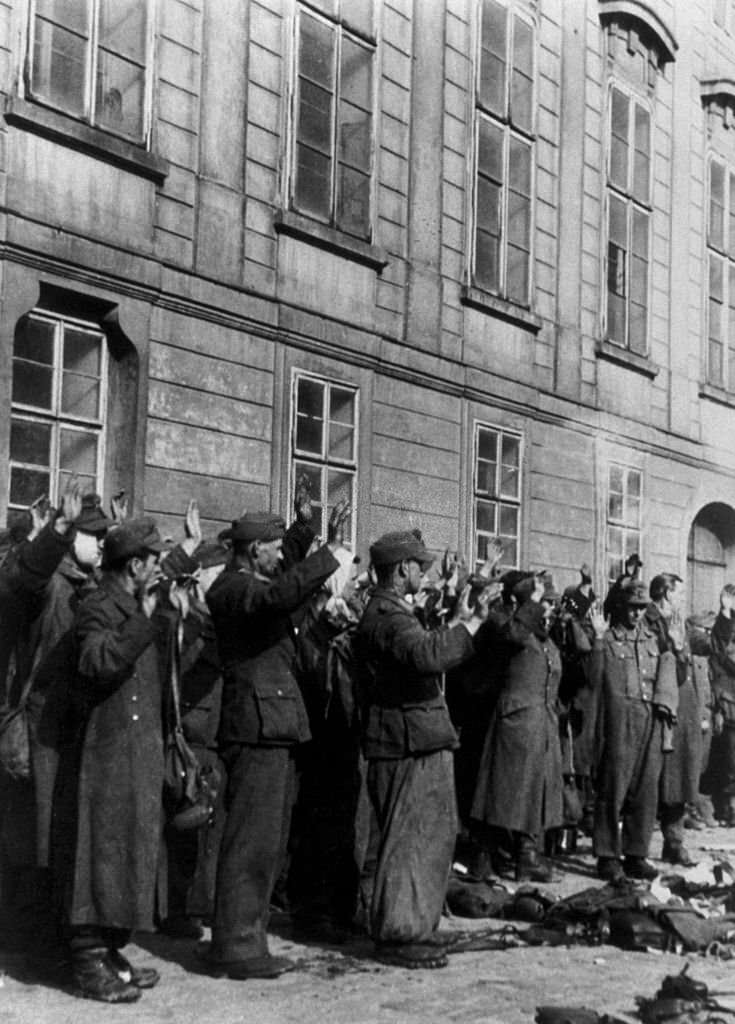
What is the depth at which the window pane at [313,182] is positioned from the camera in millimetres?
12250

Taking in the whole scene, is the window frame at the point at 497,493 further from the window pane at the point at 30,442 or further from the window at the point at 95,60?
the window pane at the point at 30,442

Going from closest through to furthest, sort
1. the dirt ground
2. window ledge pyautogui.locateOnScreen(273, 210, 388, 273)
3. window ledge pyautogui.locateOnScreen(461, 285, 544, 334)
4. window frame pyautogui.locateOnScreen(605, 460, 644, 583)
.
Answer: the dirt ground → window ledge pyautogui.locateOnScreen(273, 210, 388, 273) → window ledge pyautogui.locateOnScreen(461, 285, 544, 334) → window frame pyautogui.locateOnScreen(605, 460, 644, 583)

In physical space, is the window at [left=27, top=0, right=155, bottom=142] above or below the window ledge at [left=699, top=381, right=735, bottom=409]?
above

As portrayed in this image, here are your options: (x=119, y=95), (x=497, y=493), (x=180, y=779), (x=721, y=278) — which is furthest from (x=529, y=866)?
(x=721, y=278)

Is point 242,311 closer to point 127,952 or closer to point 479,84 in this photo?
point 479,84

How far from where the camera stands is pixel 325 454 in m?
12.4

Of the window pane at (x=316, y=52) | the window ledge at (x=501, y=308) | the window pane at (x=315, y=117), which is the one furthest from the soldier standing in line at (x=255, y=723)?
the window ledge at (x=501, y=308)

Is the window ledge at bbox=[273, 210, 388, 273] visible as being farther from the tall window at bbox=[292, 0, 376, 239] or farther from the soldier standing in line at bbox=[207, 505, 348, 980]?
the soldier standing in line at bbox=[207, 505, 348, 980]

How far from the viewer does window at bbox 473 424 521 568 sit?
14547mm

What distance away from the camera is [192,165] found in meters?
11.0

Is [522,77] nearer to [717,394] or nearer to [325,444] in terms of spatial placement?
[325,444]

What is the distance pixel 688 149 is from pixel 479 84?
197 inches

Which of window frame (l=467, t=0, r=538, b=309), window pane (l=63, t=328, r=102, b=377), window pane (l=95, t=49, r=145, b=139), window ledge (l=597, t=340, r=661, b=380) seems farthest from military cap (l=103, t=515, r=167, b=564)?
window ledge (l=597, t=340, r=661, b=380)

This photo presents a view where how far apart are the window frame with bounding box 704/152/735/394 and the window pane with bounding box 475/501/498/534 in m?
5.68
